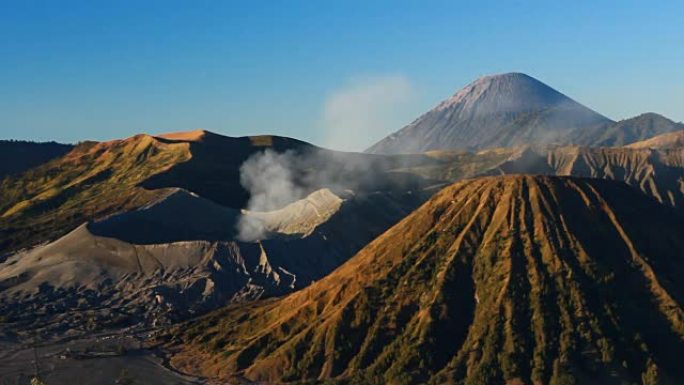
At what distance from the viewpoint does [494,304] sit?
113 m

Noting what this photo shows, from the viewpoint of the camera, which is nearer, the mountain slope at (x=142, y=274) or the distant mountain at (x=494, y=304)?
the distant mountain at (x=494, y=304)

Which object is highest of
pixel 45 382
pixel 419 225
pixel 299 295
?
pixel 419 225

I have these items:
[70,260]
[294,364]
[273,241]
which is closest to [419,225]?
[294,364]

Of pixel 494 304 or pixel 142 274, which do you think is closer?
pixel 494 304

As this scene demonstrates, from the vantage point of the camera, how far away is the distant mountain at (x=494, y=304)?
105125 millimetres

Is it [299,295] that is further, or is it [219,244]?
[219,244]

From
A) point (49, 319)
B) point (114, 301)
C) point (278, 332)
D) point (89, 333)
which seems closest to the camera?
point (278, 332)

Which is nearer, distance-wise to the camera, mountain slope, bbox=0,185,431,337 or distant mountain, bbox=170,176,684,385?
distant mountain, bbox=170,176,684,385

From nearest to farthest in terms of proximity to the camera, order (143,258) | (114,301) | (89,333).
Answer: (89,333) < (114,301) < (143,258)

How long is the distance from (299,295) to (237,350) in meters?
12.7

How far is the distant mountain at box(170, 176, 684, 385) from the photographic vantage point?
4139 inches

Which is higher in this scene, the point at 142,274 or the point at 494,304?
the point at 494,304

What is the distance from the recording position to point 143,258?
604ft

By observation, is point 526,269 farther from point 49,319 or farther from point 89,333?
point 49,319
